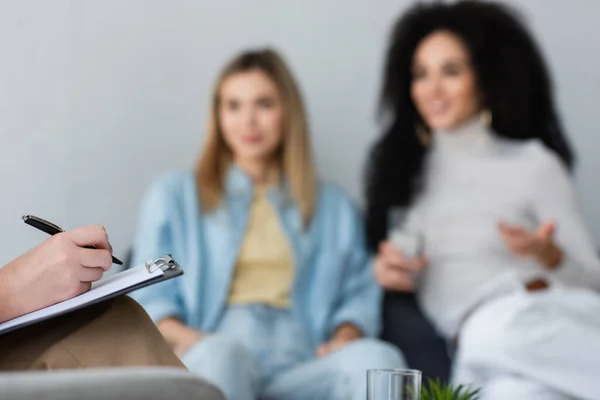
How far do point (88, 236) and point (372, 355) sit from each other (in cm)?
112

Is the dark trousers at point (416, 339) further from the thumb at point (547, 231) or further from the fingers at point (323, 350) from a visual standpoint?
the thumb at point (547, 231)

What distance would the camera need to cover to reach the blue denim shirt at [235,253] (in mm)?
2299

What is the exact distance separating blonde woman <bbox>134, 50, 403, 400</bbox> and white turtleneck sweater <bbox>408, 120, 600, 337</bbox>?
19cm

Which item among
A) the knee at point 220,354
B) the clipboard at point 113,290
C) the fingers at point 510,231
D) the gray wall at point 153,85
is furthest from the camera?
the gray wall at point 153,85

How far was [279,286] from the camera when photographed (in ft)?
7.66

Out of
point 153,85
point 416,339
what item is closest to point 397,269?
point 416,339

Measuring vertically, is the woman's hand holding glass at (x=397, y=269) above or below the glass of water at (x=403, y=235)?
below

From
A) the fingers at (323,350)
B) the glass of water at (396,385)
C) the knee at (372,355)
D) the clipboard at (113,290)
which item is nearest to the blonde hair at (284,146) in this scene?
the fingers at (323,350)

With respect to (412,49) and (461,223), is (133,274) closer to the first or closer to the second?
(461,223)

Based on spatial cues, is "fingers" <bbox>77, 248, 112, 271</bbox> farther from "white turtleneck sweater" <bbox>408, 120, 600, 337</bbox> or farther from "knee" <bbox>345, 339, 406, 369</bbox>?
"white turtleneck sweater" <bbox>408, 120, 600, 337</bbox>

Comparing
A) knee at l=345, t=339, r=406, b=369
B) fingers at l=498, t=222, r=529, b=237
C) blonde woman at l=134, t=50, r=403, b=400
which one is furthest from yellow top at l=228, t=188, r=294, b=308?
fingers at l=498, t=222, r=529, b=237

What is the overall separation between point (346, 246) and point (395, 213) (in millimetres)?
186

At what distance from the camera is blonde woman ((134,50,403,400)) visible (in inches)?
89.3

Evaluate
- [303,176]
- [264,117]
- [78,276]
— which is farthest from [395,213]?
[78,276]
